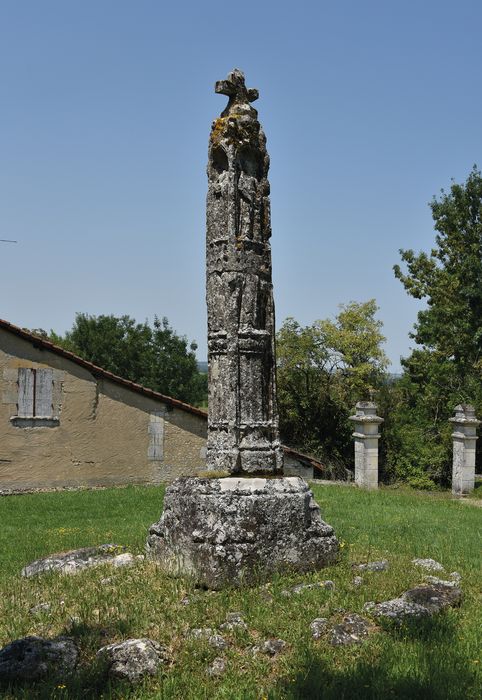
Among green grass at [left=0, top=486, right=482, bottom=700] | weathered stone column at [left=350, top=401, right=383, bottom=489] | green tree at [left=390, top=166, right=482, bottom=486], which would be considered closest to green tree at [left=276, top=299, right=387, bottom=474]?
green tree at [left=390, top=166, right=482, bottom=486]

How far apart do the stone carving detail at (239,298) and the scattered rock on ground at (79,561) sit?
3.96 feet

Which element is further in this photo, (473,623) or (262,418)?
(262,418)

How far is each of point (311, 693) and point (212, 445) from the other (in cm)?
289

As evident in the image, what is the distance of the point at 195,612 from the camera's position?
4.95 meters

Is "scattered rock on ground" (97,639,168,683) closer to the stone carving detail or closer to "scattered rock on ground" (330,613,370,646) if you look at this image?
"scattered rock on ground" (330,613,370,646)

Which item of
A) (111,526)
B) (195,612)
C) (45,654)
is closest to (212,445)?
(195,612)

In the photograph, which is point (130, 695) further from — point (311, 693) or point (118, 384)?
point (118, 384)

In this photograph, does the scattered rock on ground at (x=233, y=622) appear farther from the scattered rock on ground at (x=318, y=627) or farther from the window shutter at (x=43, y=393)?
the window shutter at (x=43, y=393)

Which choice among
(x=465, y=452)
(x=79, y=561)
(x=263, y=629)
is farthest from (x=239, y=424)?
(x=465, y=452)

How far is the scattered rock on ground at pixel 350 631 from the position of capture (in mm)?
4488

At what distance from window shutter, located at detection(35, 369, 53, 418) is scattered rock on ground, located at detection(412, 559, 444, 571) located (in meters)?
11.4

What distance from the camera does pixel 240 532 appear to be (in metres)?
5.79

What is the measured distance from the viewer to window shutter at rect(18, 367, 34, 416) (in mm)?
15867

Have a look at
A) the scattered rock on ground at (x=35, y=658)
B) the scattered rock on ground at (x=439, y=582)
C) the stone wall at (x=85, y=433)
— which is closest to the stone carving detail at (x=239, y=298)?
the scattered rock on ground at (x=439, y=582)
